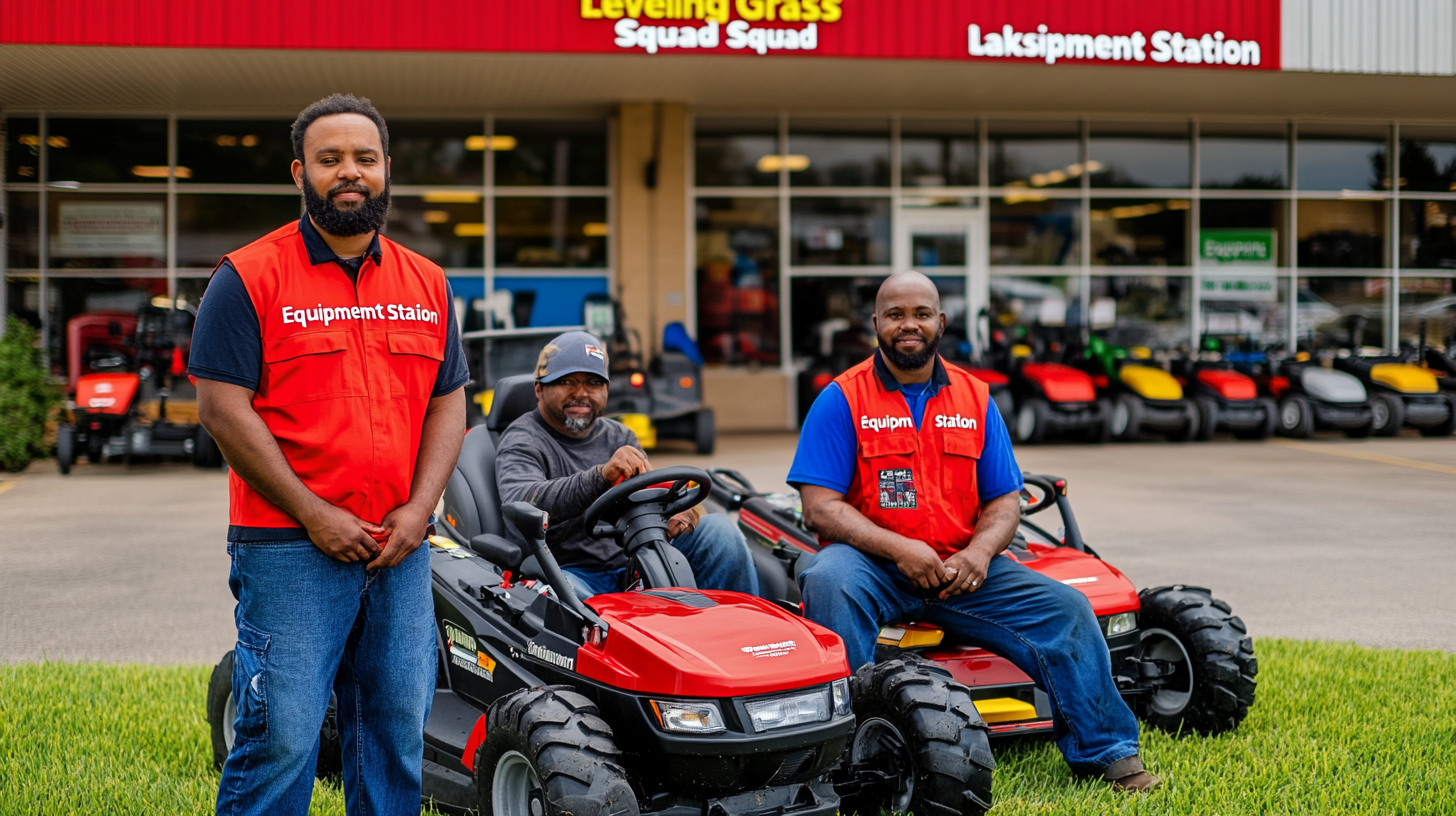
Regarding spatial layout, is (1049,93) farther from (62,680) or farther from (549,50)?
(62,680)

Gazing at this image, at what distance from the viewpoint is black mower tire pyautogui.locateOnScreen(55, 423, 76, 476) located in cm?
1234

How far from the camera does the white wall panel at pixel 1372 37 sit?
14398 millimetres

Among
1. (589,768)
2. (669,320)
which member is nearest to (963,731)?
(589,768)

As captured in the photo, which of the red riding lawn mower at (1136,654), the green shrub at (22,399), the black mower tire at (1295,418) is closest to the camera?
the red riding lawn mower at (1136,654)

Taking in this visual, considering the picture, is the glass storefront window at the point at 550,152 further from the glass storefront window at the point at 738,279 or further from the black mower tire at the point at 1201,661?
the black mower tire at the point at 1201,661

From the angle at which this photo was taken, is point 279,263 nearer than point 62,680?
Yes

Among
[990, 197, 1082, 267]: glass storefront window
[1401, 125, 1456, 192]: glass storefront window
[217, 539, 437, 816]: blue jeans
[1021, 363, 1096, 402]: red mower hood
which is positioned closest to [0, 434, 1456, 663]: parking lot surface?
[1021, 363, 1096, 402]: red mower hood

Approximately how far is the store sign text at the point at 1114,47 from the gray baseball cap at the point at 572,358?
10.3 meters

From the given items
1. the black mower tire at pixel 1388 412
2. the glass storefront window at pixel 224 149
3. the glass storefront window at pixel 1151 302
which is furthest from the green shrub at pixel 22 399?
the black mower tire at pixel 1388 412

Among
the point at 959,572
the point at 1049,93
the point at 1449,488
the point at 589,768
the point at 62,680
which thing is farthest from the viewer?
the point at 1049,93

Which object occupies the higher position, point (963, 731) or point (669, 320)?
point (669, 320)

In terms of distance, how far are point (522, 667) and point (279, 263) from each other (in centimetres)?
153

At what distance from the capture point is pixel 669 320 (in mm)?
16250

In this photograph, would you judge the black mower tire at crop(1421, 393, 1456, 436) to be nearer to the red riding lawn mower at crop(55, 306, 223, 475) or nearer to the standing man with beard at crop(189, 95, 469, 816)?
the red riding lawn mower at crop(55, 306, 223, 475)
